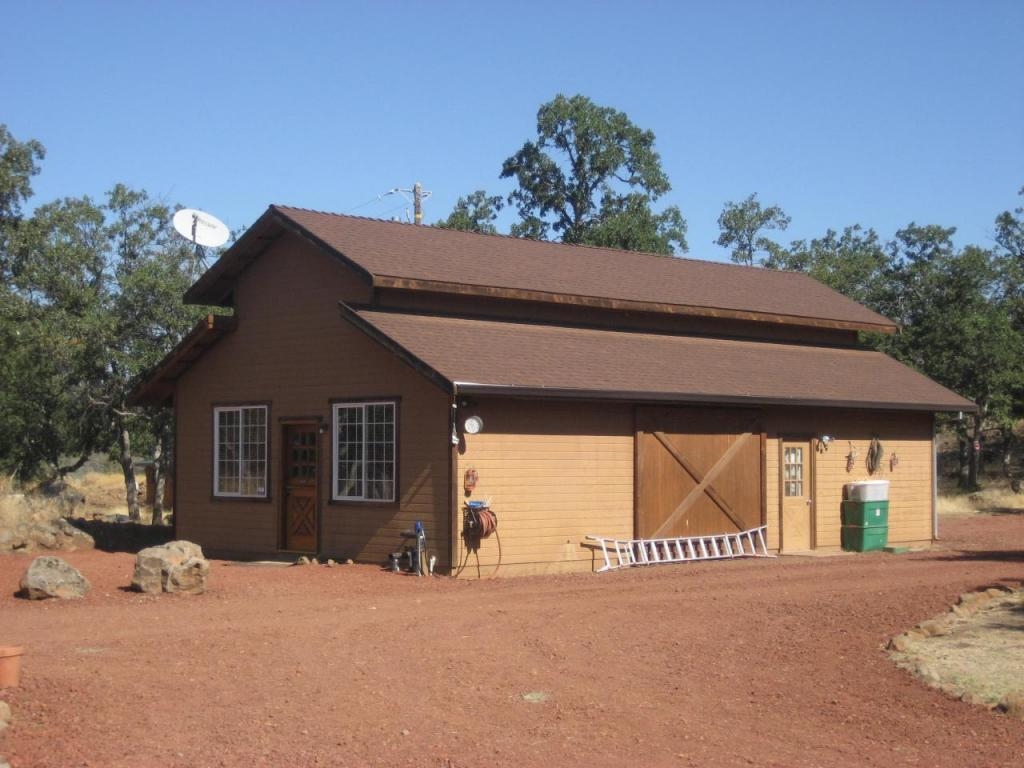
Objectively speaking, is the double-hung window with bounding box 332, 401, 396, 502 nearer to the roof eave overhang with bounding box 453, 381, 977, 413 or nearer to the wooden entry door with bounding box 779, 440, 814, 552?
the roof eave overhang with bounding box 453, 381, 977, 413

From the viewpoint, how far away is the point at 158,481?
2961 centimetres

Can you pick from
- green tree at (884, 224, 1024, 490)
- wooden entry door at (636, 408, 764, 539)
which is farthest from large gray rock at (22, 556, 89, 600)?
green tree at (884, 224, 1024, 490)

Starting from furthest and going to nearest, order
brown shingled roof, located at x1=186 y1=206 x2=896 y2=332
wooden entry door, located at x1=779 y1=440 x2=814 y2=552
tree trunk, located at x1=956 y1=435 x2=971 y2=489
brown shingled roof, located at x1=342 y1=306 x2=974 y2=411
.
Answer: tree trunk, located at x1=956 y1=435 x2=971 y2=489 < wooden entry door, located at x1=779 y1=440 x2=814 y2=552 < brown shingled roof, located at x1=186 y1=206 x2=896 y2=332 < brown shingled roof, located at x1=342 y1=306 x2=974 y2=411

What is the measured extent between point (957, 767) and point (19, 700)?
6.10 m

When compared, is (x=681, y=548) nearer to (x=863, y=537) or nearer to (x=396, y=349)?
(x=863, y=537)

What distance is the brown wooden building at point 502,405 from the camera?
1662 cm

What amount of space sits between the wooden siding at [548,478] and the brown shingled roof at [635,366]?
519 mm

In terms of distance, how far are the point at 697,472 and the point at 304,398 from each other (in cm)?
621

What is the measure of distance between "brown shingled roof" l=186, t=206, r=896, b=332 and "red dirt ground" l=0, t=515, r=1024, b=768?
5417mm

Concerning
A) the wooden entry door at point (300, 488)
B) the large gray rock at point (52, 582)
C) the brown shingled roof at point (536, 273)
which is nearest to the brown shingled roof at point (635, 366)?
the brown shingled roof at point (536, 273)

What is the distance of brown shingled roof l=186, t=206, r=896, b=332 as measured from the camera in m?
18.4

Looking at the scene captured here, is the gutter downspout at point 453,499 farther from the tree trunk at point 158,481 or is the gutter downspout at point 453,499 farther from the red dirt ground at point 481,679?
the tree trunk at point 158,481

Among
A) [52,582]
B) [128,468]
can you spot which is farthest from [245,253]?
[128,468]

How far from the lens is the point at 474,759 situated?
724cm
